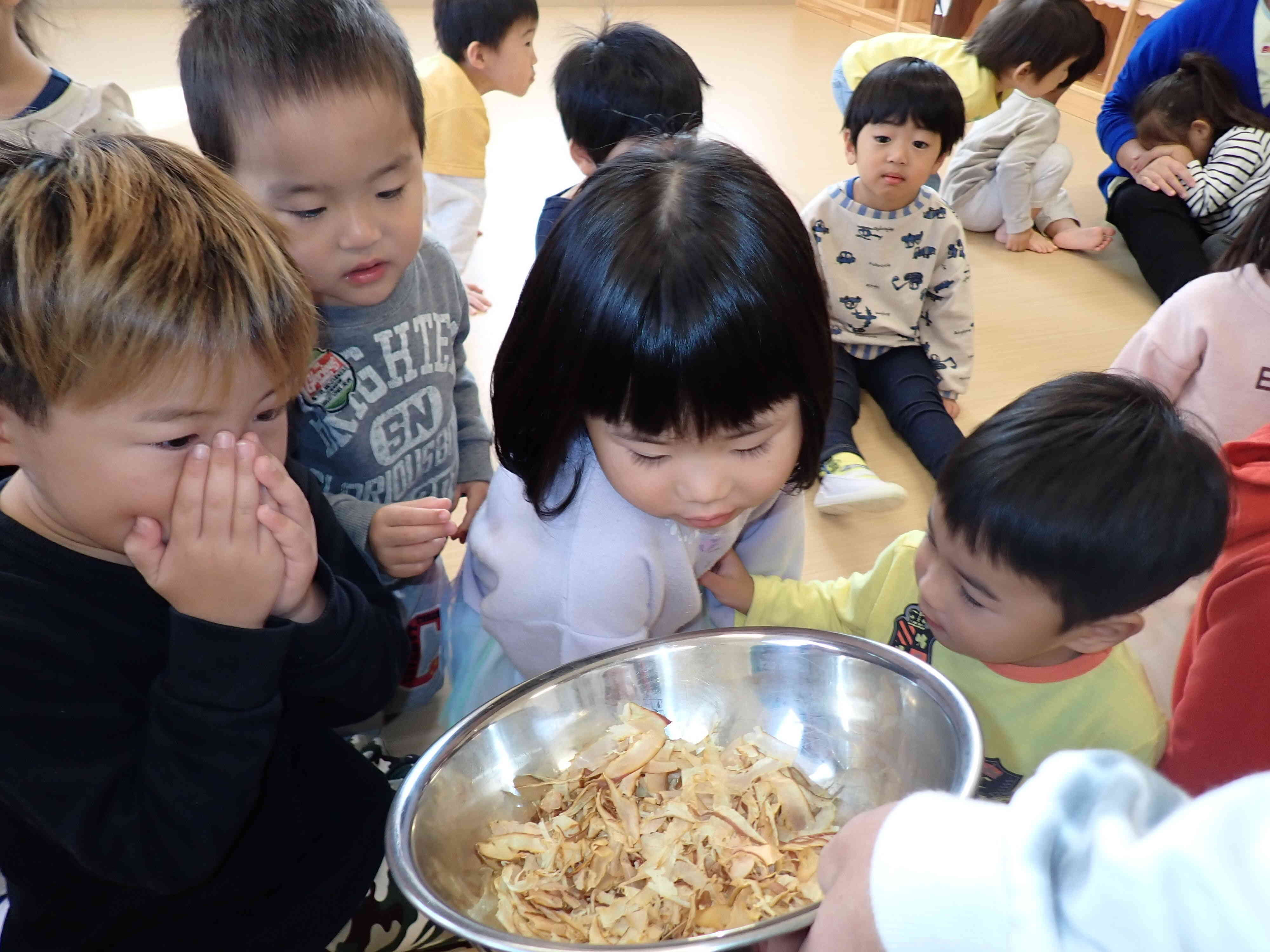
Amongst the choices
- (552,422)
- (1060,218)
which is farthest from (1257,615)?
(1060,218)

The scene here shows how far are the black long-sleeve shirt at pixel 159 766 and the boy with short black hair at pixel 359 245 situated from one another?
235 mm

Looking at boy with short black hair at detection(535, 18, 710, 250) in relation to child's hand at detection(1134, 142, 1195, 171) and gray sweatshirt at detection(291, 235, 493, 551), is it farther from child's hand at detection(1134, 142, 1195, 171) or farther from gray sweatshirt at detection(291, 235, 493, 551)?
child's hand at detection(1134, 142, 1195, 171)

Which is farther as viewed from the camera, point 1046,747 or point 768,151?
point 768,151

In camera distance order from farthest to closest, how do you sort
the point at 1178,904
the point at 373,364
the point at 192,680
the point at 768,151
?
the point at 768,151
the point at 373,364
the point at 192,680
the point at 1178,904

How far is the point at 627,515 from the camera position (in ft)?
2.71

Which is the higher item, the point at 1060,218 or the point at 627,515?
the point at 627,515

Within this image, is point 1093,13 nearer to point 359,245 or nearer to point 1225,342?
point 1225,342

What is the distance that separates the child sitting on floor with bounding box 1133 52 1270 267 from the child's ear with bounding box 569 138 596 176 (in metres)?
1.55

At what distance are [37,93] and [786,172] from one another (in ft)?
7.01

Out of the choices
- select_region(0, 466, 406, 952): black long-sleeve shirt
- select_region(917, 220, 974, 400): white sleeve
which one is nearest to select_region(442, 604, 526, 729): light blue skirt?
select_region(0, 466, 406, 952): black long-sleeve shirt

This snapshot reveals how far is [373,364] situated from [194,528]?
1.35 feet

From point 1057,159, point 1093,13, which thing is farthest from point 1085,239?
point 1093,13

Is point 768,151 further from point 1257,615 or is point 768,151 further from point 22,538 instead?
point 22,538

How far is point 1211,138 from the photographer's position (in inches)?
91.2
